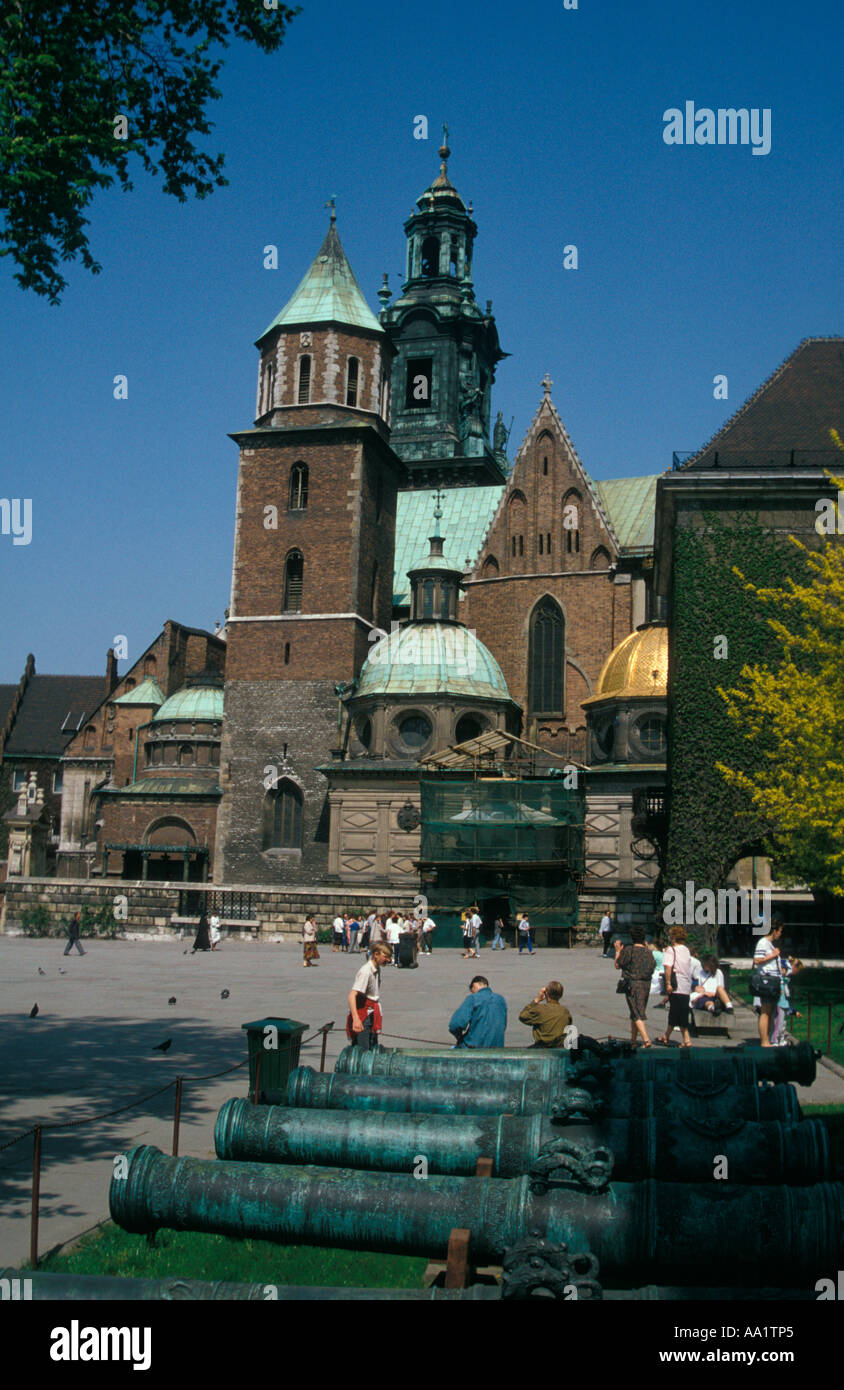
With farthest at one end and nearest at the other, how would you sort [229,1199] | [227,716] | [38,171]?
1. [227,716]
2. [38,171]
3. [229,1199]

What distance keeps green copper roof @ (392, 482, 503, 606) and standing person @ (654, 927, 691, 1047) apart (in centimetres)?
3821

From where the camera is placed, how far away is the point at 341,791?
40656mm

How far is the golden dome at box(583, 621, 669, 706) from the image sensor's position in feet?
128

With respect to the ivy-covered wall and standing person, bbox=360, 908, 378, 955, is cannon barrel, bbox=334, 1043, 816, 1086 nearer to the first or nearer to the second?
the ivy-covered wall

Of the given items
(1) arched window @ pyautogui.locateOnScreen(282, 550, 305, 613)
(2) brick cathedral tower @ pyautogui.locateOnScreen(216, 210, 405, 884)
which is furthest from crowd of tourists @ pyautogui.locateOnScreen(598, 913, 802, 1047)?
(1) arched window @ pyautogui.locateOnScreen(282, 550, 305, 613)

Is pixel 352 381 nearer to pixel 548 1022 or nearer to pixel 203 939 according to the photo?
pixel 203 939

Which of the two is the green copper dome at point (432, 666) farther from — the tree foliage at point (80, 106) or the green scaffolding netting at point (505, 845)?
the tree foliage at point (80, 106)

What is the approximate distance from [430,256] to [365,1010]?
64073 millimetres

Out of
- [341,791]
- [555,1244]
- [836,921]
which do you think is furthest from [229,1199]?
[341,791]

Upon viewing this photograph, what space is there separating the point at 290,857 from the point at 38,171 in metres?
34.7

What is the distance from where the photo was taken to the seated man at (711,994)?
15.0m

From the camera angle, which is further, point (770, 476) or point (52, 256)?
point (770, 476)

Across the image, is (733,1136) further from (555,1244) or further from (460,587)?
(460,587)

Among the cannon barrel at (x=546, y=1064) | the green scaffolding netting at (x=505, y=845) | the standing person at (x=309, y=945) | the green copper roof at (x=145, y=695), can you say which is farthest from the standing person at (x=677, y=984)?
the green copper roof at (x=145, y=695)
